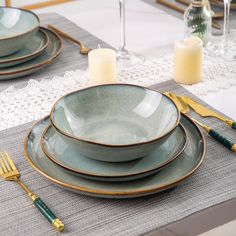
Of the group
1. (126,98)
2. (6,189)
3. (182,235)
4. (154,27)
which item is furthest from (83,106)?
(154,27)

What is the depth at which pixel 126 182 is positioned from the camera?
0.94 meters

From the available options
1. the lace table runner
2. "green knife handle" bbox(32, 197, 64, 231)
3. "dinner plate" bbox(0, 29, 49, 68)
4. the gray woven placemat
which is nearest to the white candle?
the lace table runner

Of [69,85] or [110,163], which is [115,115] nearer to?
[110,163]

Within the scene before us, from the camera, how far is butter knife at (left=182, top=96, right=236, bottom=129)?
115cm

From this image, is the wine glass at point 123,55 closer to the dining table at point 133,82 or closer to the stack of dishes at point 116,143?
the dining table at point 133,82

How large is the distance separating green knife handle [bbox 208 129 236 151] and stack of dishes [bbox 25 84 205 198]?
5 centimetres

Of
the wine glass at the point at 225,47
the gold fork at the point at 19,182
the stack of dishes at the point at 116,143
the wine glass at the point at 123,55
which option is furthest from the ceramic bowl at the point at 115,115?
the wine glass at the point at 225,47

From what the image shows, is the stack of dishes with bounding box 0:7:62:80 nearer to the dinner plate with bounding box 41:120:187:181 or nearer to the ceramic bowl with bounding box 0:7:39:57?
the ceramic bowl with bounding box 0:7:39:57

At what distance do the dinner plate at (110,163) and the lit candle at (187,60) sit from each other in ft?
1.09

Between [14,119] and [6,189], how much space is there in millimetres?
283

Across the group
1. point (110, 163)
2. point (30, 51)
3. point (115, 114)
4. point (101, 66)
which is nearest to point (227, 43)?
point (101, 66)

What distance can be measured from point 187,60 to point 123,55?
24cm

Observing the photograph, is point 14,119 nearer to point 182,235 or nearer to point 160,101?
point 160,101

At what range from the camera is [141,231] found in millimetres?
873
